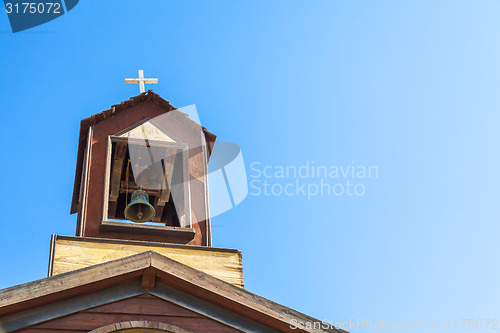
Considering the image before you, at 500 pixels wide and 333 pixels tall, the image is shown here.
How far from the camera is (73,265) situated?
7160 mm

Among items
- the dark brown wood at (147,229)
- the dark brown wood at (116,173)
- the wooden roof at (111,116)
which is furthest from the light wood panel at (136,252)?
the wooden roof at (111,116)

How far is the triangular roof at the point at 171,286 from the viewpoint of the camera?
5.79m

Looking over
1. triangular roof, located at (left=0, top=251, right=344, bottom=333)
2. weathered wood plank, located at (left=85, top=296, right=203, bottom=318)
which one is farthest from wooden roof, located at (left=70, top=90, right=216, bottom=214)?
weathered wood plank, located at (left=85, top=296, right=203, bottom=318)

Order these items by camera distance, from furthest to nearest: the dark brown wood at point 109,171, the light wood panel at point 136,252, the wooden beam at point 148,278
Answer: the dark brown wood at point 109,171 < the light wood panel at point 136,252 < the wooden beam at point 148,278

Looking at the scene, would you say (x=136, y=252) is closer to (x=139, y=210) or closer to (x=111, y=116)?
(x=139, y=210)

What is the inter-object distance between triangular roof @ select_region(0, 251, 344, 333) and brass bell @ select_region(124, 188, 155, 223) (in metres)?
2.72

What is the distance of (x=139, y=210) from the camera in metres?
8.91

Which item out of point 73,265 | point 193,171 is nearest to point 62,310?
point 73,265

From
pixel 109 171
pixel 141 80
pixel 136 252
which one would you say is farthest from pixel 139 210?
pixel 141 80

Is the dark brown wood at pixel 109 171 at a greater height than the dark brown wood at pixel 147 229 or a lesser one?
greater

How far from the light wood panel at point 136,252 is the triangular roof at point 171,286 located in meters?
1.32

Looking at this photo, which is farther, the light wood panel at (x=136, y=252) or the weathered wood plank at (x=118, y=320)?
the light wood panel at (x=136, y=252)

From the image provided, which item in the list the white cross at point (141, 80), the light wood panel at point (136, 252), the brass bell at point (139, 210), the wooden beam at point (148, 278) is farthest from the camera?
the white cross at point (141, 80)

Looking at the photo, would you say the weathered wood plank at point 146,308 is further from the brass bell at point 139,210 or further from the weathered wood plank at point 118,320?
the brass bell at point 139,210
